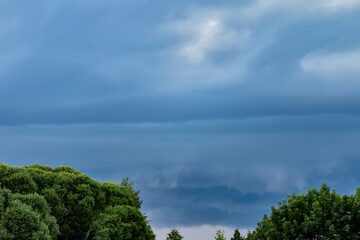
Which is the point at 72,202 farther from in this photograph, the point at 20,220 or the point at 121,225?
the point at 20,220

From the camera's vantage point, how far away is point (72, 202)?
108 ft

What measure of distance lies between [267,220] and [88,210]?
14965mm

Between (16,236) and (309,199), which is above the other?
(309,199)

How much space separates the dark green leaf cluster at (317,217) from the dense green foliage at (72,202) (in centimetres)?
1053

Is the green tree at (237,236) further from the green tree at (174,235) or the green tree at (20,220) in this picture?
the green tree at (20,220)

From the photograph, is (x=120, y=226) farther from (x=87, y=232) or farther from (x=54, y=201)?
(x=54, y=201)

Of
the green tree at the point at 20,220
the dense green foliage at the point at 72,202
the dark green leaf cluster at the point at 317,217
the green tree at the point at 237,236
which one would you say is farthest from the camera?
the green tree at the point at 237,236

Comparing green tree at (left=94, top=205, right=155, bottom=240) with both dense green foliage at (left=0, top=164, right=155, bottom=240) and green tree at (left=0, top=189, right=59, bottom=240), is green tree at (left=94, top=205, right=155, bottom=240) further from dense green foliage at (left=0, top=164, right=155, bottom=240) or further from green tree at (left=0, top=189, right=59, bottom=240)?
green tree at (left=0, top=189, right=59, bottom=240)

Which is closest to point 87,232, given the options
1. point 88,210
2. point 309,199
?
point 88,210

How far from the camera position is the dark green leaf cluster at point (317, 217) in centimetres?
3122

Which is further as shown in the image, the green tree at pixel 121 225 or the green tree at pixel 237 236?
the green tree at pixel 237 236

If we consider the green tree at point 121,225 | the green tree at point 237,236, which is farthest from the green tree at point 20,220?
the green tree at point 237,236

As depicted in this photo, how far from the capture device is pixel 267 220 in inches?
1438

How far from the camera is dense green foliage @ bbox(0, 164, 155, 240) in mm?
28438
